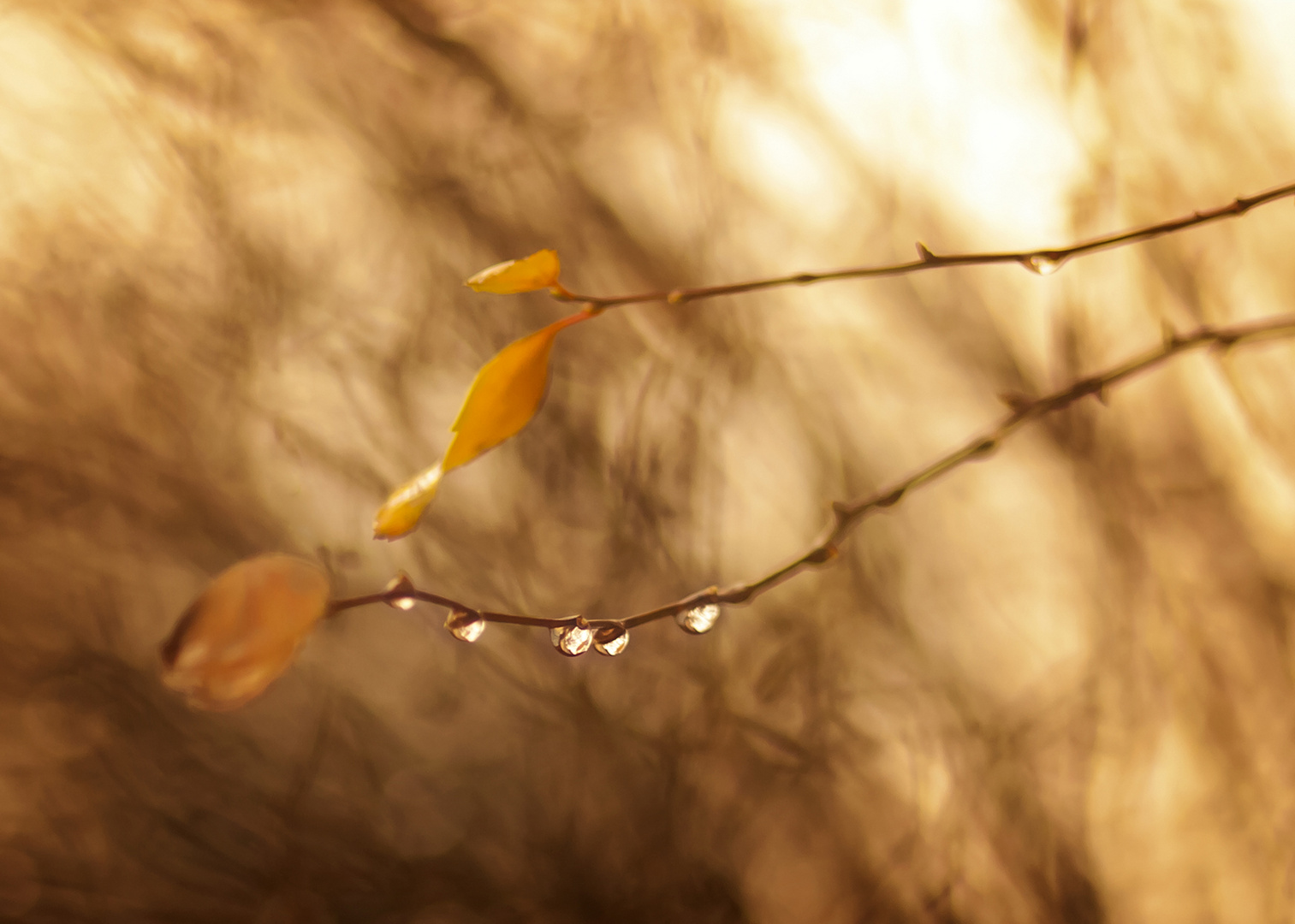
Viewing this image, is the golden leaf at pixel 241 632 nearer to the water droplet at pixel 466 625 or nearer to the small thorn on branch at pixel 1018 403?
the water droplet at pixel 466 625

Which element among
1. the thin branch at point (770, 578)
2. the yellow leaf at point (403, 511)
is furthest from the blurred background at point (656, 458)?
the yellow leaf at point (403, 511)

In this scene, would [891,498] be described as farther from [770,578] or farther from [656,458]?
[656,458]

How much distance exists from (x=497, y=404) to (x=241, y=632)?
0.08 meters

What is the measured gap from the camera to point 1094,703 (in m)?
0.48

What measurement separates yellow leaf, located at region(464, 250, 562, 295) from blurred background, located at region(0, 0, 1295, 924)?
0.99 feet

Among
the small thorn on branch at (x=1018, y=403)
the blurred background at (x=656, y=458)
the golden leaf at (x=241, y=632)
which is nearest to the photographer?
the golden leaf at (x=241, y=632)

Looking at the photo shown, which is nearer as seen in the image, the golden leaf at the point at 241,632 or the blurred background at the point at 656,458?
the golden leaf at the point at 241,632

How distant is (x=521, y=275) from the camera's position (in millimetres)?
201

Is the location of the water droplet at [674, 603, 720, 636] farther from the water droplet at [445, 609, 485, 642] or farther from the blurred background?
the blurred background

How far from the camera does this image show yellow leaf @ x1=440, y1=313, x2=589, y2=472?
204mm

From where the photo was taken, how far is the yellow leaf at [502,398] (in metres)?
0.20

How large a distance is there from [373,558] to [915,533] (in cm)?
36

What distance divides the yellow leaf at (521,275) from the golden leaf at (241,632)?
0.08 m

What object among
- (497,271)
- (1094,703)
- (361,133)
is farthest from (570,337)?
(1094,703)
